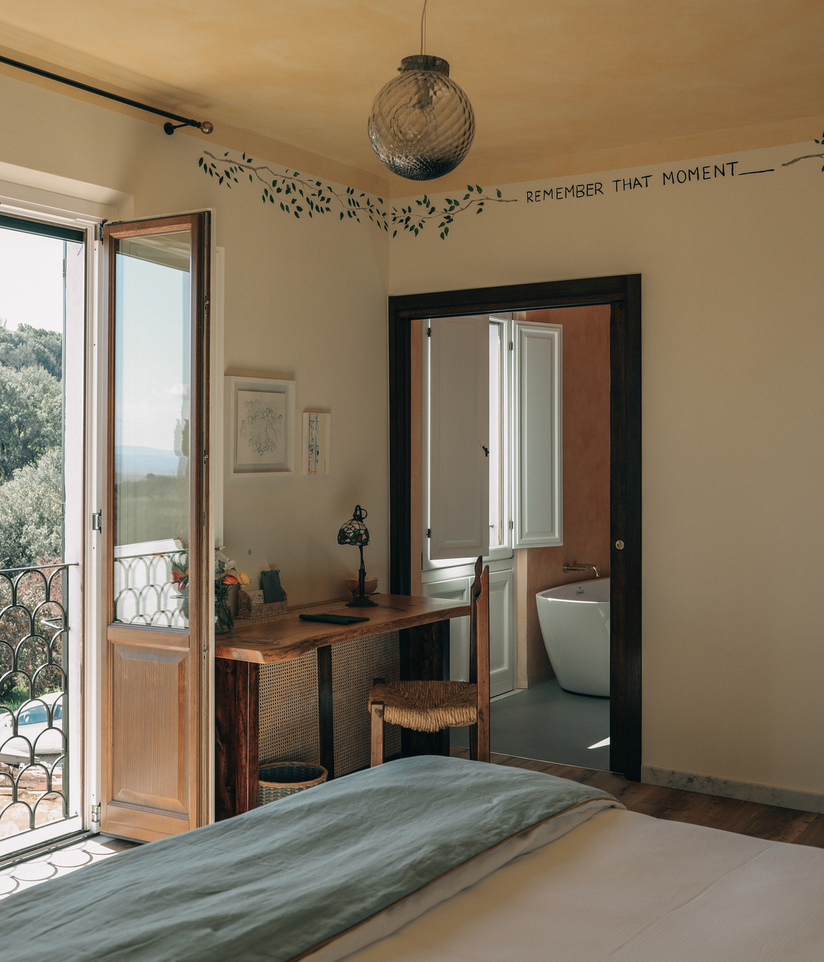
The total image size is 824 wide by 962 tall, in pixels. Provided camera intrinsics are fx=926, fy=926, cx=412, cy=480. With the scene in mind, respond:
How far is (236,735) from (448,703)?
0.81 meters

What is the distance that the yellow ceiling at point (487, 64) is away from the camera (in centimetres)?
279

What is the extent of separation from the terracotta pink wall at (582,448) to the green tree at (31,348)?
11.0 feet

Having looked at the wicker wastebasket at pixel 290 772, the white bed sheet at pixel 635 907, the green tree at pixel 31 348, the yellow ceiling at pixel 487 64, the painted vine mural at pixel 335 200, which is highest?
the yellow ceiling at pixel 487 64

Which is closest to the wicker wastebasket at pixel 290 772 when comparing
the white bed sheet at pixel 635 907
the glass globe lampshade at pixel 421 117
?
the white bed sheet at pixel 635 907

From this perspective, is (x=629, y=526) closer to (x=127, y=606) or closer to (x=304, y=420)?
(x=304, y=420)

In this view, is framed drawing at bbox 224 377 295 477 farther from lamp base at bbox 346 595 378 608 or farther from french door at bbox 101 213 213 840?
lamp base at bbox 346 595 378 608

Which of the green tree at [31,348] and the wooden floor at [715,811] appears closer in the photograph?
the green tree at [31,348]

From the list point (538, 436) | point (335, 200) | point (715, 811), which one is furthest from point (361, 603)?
point (538, 436)

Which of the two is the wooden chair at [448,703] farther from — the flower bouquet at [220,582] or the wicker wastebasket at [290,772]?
the flower bouquet at [220,582]

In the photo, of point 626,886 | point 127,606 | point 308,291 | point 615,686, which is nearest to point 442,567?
point 615,686

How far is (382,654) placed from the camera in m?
4.48

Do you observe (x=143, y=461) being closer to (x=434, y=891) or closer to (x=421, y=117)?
(x=421, y=117)

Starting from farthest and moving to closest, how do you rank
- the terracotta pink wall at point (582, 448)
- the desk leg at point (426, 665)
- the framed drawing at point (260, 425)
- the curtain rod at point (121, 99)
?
the terracotta pink wall at point (582, 448) → the desk leg at point (426, 665) → the framed drawing at point (260, 425) → the curtain rod at point (121, 99)

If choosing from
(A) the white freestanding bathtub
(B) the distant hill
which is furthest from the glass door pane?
(A) the white freestanding bathtub
